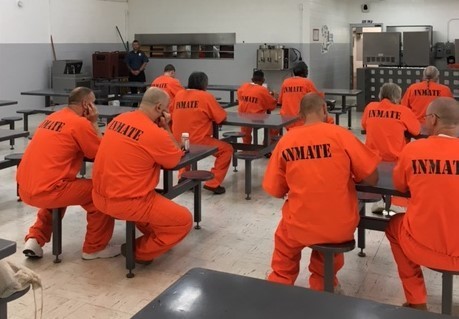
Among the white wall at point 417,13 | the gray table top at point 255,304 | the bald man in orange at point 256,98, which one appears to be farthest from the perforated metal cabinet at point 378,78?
the gray table top at point 255,304

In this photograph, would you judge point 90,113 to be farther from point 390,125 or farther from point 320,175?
point 390,125

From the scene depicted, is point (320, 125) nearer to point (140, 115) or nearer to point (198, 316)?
point (140, 115)

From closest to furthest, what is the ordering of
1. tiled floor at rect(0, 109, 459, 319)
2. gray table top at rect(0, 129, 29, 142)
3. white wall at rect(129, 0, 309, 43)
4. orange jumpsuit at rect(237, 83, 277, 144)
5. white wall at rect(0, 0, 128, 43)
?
tiled floor at rect(0, 109, 459, 319) < gray table top at rect(0, 129, 29, 142) < orange jumpsuit at rect(237, 83, 277, 144) < white wall at rect(0, 0, 128, 43) < white wall at rect(129, 0, 309, 43)

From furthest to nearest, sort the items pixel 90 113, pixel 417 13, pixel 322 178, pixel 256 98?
1. pixel 417 13
2. pixel 256 98
3. pixel 90 113
4. pixel 322 178

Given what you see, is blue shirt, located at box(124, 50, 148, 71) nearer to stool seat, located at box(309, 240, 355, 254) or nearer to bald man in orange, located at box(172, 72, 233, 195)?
bald man in orange, located at box(172, 72, 233, 195)

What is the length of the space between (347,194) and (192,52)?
11.5 metres

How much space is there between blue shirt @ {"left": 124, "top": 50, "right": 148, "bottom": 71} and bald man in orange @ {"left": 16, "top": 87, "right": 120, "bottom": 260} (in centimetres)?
914

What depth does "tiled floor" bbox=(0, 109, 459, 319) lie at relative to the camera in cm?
352

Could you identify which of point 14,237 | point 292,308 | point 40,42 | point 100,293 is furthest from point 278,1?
point 292,308

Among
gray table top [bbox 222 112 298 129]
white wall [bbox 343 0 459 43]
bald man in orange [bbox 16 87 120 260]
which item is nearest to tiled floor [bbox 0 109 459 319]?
bald man in orange [bbox 16 87 120 260]

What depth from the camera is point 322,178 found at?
3.01 m

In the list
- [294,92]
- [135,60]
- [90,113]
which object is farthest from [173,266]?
[135,60]

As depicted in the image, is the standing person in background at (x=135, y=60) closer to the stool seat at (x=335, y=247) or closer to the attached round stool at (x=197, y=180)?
the attached round stool at (x=197, y=180)

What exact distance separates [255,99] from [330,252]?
4.46 meters
